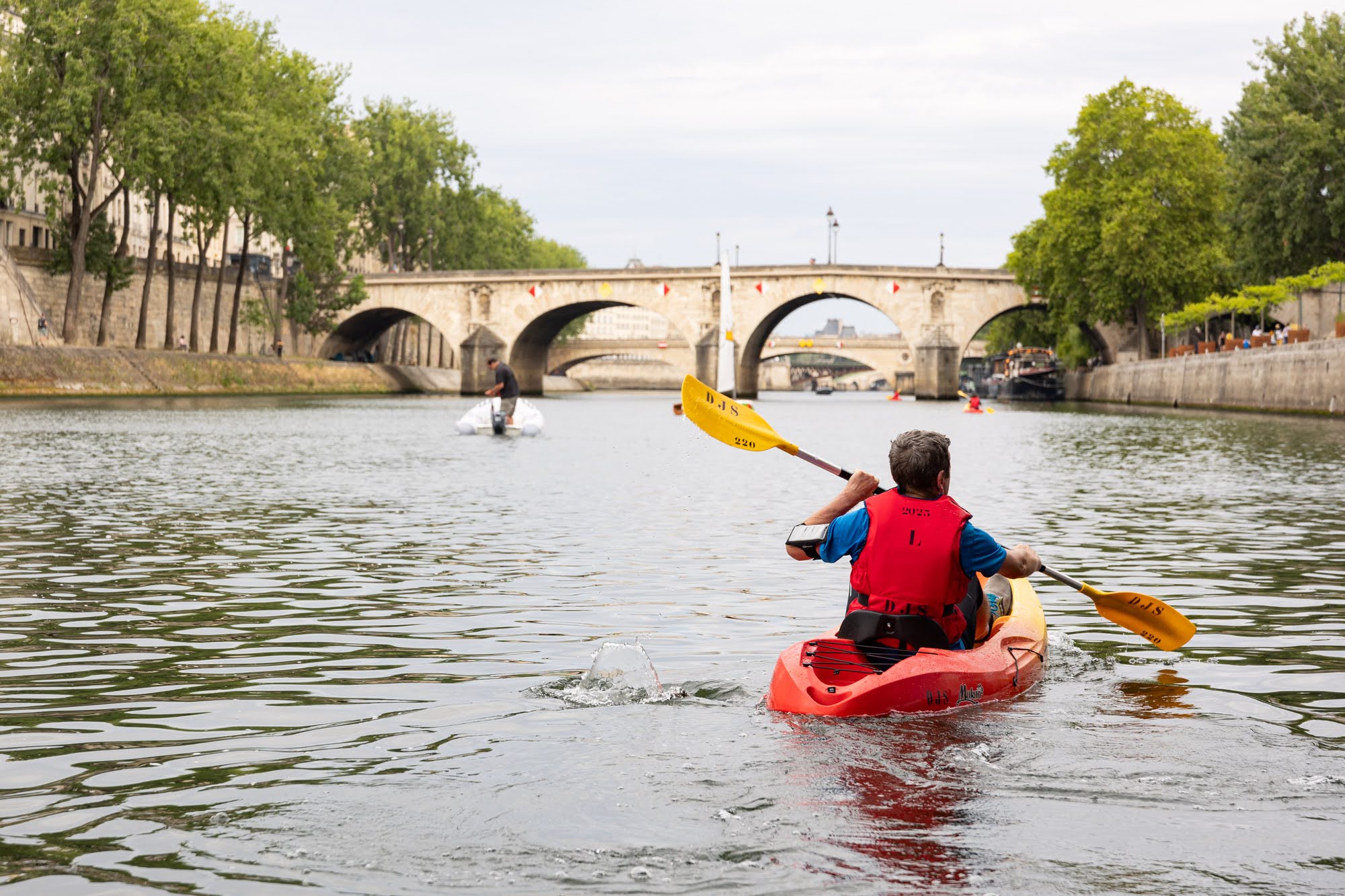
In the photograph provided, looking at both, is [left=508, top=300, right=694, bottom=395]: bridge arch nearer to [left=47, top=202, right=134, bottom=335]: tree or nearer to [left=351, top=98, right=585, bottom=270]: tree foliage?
[left=351, top=98, right=585, bottom=270]: tree foliage

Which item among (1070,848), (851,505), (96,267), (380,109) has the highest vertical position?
(380,109)

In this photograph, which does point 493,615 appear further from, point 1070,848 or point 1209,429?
point 1209,429

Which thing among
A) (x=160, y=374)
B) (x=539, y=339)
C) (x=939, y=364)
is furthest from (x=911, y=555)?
(x=539, y=339)

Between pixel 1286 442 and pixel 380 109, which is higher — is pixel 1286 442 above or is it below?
below

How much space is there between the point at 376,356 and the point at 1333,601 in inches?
3634

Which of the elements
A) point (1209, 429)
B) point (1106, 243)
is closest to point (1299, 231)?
point (1106, 243)

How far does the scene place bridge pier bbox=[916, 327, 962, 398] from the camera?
79.8 metres

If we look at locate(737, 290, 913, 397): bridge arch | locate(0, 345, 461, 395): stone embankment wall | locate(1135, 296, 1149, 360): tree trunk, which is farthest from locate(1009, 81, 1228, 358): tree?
locate(0, 345, 461, 395): stone embankment wall

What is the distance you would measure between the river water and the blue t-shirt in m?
0.67

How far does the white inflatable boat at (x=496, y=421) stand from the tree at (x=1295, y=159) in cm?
2878

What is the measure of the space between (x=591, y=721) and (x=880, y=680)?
4.11ft

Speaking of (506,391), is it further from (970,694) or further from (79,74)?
(970,694)

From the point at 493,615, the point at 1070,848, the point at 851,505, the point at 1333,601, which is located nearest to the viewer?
the point at 1070,848

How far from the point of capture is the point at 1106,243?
61.6m
